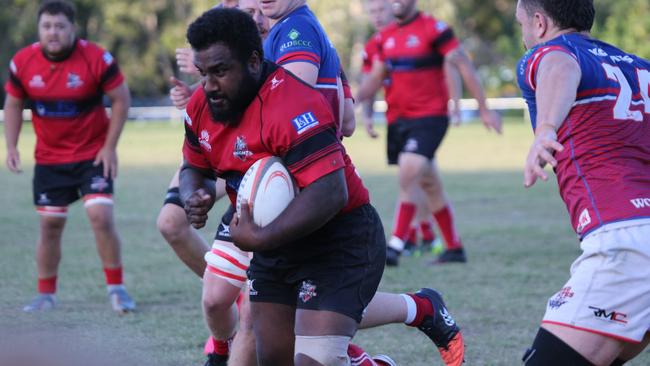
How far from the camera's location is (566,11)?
12.7ft

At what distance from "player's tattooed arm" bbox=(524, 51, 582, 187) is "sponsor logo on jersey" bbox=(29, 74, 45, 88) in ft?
15.6

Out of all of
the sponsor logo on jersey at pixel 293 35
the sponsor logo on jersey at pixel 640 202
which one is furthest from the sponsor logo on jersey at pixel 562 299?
the sponsor logo on jersey at pixel 293 35

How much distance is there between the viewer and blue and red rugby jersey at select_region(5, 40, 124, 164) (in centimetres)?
738

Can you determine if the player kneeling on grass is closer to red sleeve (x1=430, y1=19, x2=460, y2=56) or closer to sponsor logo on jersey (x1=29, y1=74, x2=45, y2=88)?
sponsor logo on jersey (x1=29, y1=74, x2=45, y2=88)

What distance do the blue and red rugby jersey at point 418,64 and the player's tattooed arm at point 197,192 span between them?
558 centimetres

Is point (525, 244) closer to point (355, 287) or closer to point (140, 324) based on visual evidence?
point (140, 324)

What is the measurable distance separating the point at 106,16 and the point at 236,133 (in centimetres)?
4635

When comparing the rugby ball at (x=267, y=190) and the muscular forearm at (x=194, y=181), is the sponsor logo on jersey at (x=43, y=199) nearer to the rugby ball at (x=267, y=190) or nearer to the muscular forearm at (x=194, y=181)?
the muscular forearm at (x=194, y=181)

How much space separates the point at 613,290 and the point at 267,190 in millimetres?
1317

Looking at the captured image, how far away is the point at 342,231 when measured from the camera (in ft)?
13.2

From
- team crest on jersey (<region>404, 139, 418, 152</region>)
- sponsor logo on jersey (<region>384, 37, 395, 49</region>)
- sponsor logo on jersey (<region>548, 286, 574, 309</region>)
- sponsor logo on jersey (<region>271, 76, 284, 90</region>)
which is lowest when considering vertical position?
team crest on jersey (<region>404, 139, 418, 152</region>)

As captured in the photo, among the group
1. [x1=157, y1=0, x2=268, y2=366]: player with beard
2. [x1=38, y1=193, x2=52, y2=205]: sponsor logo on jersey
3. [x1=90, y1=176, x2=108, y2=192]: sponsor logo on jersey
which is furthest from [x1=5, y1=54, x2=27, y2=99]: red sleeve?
[x1=157, y1=0, x2=268, y2=366]: player with beard

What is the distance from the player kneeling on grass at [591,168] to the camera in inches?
136

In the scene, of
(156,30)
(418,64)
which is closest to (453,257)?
(418,64)
